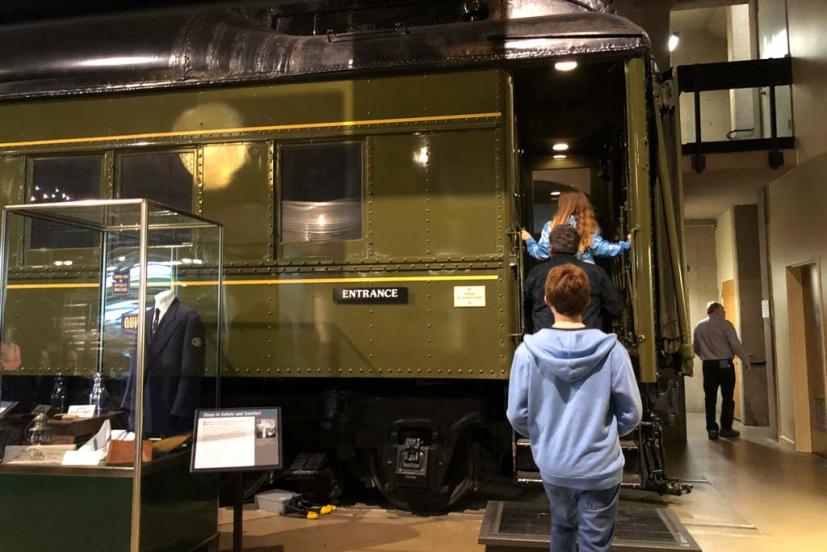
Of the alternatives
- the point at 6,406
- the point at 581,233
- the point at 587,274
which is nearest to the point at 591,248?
the point at 581,233

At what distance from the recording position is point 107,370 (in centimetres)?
449

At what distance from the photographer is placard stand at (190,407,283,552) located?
3.39m

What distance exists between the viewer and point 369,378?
15.9 feet

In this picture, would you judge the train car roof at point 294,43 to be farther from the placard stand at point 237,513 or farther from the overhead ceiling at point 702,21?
the overhead ceiling at point 702,21

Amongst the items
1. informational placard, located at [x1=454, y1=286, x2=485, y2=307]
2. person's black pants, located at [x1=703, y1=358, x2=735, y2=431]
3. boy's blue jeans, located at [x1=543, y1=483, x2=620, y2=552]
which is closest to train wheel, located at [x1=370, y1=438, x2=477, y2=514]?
informational placard, located at [x1=454, y1=286, x2=485, y2=307]

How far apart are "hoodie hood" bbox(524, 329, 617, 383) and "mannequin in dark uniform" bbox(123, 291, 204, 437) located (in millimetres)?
2318

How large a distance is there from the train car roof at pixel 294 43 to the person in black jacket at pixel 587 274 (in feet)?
4.21

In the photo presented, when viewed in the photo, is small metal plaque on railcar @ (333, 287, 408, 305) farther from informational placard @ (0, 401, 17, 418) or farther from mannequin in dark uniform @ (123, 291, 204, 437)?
informational placard @ (0, 401, 17, 418)

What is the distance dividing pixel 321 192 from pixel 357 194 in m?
0.27

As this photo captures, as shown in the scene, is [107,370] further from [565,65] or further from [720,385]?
[720,385]

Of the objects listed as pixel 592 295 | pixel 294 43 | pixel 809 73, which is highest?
pixel 809 73

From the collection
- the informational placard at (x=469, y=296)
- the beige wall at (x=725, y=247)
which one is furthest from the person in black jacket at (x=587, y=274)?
the beige wall at (x=725, y=247)

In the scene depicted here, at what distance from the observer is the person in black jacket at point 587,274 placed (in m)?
4.02

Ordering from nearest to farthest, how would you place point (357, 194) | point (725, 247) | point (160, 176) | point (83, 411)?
point (83, 411) < point (357, 194) < point (160, 176) < point (725, 247)
